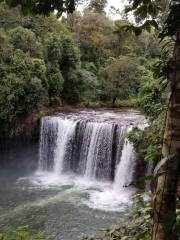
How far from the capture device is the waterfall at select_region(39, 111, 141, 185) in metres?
11.2

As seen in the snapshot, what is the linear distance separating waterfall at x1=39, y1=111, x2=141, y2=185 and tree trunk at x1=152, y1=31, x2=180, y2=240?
9475 mm

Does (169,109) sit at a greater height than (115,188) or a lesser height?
greater

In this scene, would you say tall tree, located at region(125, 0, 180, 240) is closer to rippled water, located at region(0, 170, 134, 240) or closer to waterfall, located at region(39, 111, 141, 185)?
rippled water, located at region(0, 170, 134, 240)

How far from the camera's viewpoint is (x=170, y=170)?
131 centimetres

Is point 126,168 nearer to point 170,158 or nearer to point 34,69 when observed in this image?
point 34,69

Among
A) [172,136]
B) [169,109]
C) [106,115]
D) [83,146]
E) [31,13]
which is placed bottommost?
[83,146]

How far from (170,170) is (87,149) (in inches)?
432

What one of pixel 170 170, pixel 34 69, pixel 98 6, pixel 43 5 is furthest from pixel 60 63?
pixel 170 170

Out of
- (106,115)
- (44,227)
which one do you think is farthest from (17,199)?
(106,115)

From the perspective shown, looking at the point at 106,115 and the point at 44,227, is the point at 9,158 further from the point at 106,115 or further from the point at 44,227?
the point at 44,227

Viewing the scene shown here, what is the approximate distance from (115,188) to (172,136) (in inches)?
379

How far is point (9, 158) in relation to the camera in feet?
42.0

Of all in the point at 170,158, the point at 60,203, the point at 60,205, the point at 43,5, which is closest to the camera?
the point at 170,158

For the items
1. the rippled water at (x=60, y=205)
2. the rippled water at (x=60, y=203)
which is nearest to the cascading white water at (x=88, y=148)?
the rippled water at (x=60, y=203)
